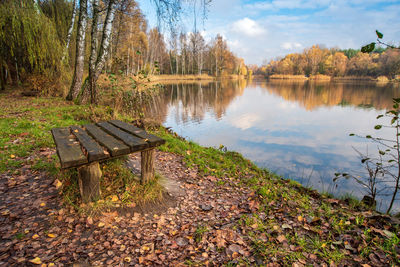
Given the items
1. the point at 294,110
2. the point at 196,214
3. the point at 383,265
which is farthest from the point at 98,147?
the point at 294,110

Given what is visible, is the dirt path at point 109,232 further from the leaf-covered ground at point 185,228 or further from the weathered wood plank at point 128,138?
the weathered wood plank at point 128,138

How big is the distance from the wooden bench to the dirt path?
45 centimetres

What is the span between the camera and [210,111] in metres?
14.5

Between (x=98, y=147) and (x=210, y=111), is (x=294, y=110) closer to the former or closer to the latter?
(x=210, y=111)

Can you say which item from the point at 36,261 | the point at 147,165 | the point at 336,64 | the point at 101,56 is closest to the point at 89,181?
the point at 147,165

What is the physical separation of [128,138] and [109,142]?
263 mm

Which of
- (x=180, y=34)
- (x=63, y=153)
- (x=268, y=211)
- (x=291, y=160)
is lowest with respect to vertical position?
(x=291, y=160)

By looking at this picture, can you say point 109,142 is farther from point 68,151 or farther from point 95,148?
point 68,151

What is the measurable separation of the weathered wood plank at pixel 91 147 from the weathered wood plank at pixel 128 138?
31 centimetres

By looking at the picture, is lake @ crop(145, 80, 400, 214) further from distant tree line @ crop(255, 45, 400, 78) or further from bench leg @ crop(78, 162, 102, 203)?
distant tree line @ crop(255, 45, 400, 78)

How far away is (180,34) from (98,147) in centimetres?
345

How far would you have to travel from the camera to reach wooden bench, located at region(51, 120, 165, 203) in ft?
7.79

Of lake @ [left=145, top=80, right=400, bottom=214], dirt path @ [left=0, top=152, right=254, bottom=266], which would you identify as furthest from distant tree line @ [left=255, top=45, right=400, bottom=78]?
dirt path @ [left=0, top=152, right=254, bottom=266]

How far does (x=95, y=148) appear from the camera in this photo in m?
2.53
